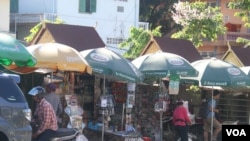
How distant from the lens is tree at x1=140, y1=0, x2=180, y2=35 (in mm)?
44844

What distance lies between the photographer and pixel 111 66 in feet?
50.2

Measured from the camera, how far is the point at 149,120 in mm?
18641

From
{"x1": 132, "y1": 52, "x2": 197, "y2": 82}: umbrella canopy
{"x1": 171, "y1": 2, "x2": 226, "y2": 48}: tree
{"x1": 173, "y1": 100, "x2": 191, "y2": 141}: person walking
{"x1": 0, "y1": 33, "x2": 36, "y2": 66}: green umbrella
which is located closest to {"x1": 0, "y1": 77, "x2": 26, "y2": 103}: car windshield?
{"x1": 0, "y1": 33, "x2": 36, "y2": 66}: green umbrella

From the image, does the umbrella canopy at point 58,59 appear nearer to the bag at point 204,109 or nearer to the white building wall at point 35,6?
the bag at point 204,109

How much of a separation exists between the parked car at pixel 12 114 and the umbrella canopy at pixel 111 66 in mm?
4136

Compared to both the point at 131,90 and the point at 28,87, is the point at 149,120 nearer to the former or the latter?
the point at 131,90

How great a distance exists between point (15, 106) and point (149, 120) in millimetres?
8111

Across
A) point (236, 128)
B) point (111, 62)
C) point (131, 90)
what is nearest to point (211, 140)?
point (131, 90)

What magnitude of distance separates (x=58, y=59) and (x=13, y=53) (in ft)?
6.37

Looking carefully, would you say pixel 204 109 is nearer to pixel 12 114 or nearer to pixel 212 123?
pixel 212 123

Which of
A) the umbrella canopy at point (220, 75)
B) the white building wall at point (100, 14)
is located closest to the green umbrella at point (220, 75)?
the umbrella canopy at point (220, 75)

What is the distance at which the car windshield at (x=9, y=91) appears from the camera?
11.0 m

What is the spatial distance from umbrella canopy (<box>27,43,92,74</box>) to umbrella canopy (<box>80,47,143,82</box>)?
0.46m

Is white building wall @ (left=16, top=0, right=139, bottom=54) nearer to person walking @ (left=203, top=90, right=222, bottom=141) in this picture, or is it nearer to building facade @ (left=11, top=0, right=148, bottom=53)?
building facade @ (left=11, top=0, right=148, bottom=53)
